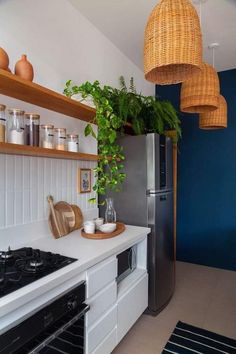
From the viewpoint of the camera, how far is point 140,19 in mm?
2160

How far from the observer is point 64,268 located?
46.8 inches

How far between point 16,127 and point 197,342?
198 cm

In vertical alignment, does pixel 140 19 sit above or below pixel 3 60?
above

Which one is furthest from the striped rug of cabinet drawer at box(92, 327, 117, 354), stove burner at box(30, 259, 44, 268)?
stove burner at box(30, 259, 44, 268)

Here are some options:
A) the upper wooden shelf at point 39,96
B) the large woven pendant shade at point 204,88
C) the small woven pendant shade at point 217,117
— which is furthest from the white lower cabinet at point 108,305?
the small woven pendant shade at point 217,117

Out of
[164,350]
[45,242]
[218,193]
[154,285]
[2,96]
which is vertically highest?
[2,96]

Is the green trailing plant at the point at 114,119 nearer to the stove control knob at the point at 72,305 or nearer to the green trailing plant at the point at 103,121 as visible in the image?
the green trailing plant at the point at 103,121

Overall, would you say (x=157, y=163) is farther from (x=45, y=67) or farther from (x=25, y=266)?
(x=25, y=266)

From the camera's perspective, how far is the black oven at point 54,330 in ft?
3.00

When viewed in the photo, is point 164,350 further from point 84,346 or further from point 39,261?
point 39,261

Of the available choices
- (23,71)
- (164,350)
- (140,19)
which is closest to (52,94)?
(23,71)

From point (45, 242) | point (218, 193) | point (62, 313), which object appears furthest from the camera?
point (218, 193)

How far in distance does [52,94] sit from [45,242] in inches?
38.1

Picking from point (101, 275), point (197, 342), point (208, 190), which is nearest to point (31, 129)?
point (101, 275)
